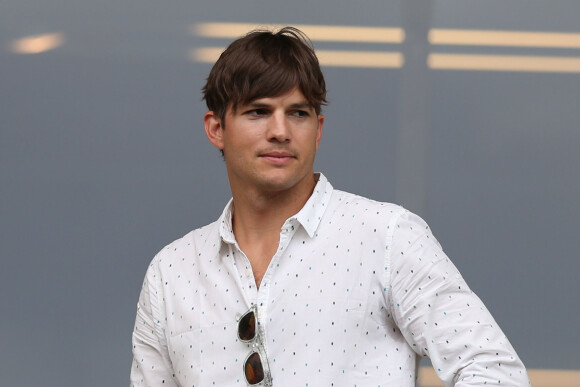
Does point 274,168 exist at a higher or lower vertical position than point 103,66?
lower

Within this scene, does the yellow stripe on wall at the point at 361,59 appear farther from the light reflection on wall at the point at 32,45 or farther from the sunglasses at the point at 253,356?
the sunglasses at the point at 253,356

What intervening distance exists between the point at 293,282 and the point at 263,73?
1.49ft

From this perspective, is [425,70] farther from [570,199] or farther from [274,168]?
[274,168]

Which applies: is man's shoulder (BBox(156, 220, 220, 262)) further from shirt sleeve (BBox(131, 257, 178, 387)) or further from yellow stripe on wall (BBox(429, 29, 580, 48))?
yellow stripe on wall (BBox(429, 29, 580, 48))

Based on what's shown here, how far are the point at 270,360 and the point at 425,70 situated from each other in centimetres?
194

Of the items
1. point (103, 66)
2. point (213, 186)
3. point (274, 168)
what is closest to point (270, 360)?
point (274, 168)

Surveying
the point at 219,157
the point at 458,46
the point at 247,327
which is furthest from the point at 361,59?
the point at 247,327

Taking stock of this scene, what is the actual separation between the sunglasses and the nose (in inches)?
14.0

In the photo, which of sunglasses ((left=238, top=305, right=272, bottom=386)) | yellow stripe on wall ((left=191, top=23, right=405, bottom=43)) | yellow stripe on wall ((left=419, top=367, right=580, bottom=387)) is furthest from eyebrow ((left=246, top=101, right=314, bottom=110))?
yellow stripe on wall ((left=419, top=367, right=580, bottom=387))

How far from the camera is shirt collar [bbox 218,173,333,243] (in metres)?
2.39

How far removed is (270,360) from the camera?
90.7 inches

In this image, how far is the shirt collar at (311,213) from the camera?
2.39 meters

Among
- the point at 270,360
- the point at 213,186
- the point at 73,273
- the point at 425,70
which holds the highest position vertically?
the point at 425,70

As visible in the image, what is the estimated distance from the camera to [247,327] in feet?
7.68
